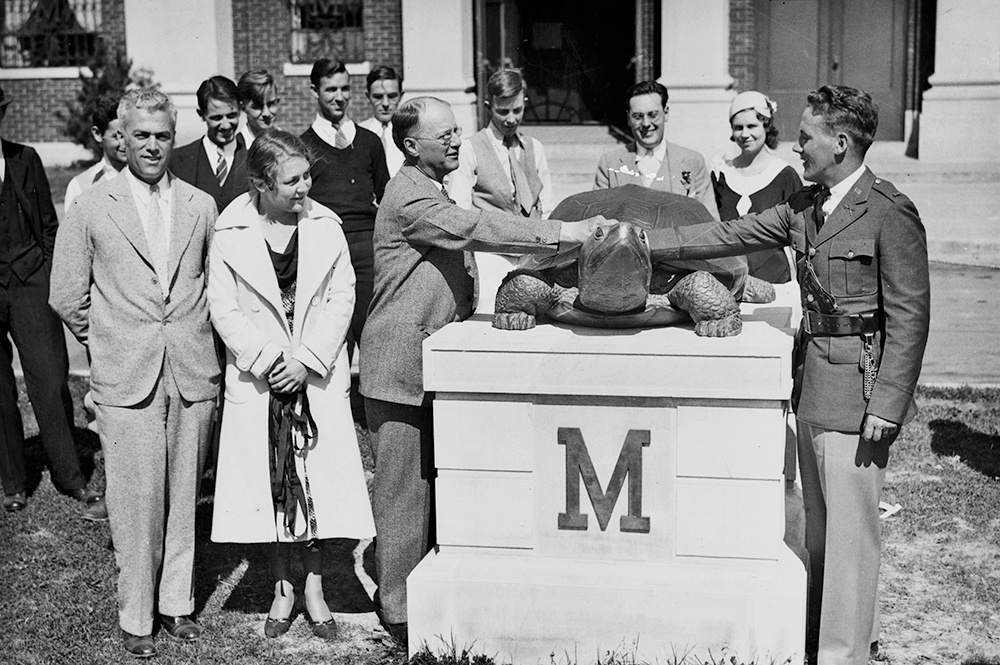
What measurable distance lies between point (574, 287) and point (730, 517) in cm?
108

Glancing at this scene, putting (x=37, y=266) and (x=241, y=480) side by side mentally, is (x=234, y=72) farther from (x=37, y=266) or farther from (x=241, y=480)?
(x=241, y=480)

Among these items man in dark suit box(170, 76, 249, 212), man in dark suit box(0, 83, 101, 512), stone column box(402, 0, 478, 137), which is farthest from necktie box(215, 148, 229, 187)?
stone column box(402, 0, 478, 137)

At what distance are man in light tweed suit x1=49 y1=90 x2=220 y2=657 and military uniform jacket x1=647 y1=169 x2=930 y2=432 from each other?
235 cm

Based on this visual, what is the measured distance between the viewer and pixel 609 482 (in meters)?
4.50

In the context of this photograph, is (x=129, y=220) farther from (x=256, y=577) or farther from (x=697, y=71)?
(x=697, y=71)

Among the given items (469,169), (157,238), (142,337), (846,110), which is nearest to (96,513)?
(142,337)

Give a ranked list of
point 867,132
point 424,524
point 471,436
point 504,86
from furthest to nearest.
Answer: point 504,86 < point 424,524 < point 471,436 < point 867,132

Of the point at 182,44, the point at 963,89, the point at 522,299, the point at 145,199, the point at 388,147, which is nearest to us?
the point at 522,299

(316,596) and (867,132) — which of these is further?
(316,596)

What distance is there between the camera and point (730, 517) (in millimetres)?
4441

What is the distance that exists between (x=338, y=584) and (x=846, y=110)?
10.2 ft

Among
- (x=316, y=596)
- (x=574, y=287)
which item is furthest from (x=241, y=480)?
(x=574, y=287)

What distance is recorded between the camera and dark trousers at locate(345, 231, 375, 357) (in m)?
7.06

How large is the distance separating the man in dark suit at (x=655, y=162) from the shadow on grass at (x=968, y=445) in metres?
2.15
